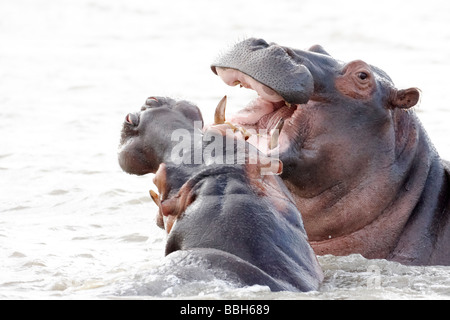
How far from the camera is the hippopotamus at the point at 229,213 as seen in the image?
16.3 feet

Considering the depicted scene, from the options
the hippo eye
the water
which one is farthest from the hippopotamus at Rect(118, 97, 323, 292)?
the hippo eye

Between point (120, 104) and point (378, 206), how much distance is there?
29.2 ft

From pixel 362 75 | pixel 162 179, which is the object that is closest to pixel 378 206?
pixel 362 75

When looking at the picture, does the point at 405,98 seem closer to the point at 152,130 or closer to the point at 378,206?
the point at 378,206

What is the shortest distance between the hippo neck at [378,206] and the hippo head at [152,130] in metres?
1.63

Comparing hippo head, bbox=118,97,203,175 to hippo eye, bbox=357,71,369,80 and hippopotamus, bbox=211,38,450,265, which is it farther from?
hippo eye, bbox=357,71,369,80

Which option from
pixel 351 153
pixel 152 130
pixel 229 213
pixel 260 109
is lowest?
pixel 351 153

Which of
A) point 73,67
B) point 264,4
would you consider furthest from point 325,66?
point 264,4

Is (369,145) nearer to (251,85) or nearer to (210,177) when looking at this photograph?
(251,85)

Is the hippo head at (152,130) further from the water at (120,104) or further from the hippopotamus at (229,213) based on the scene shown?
the water at (120,104)

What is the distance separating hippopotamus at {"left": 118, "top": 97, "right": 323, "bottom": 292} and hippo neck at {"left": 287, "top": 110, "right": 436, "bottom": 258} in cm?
170

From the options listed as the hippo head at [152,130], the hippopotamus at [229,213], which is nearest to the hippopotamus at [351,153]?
the hippo head at [152,130]

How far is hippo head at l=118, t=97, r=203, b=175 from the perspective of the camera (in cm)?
561

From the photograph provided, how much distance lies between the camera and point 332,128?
6.91 meters
